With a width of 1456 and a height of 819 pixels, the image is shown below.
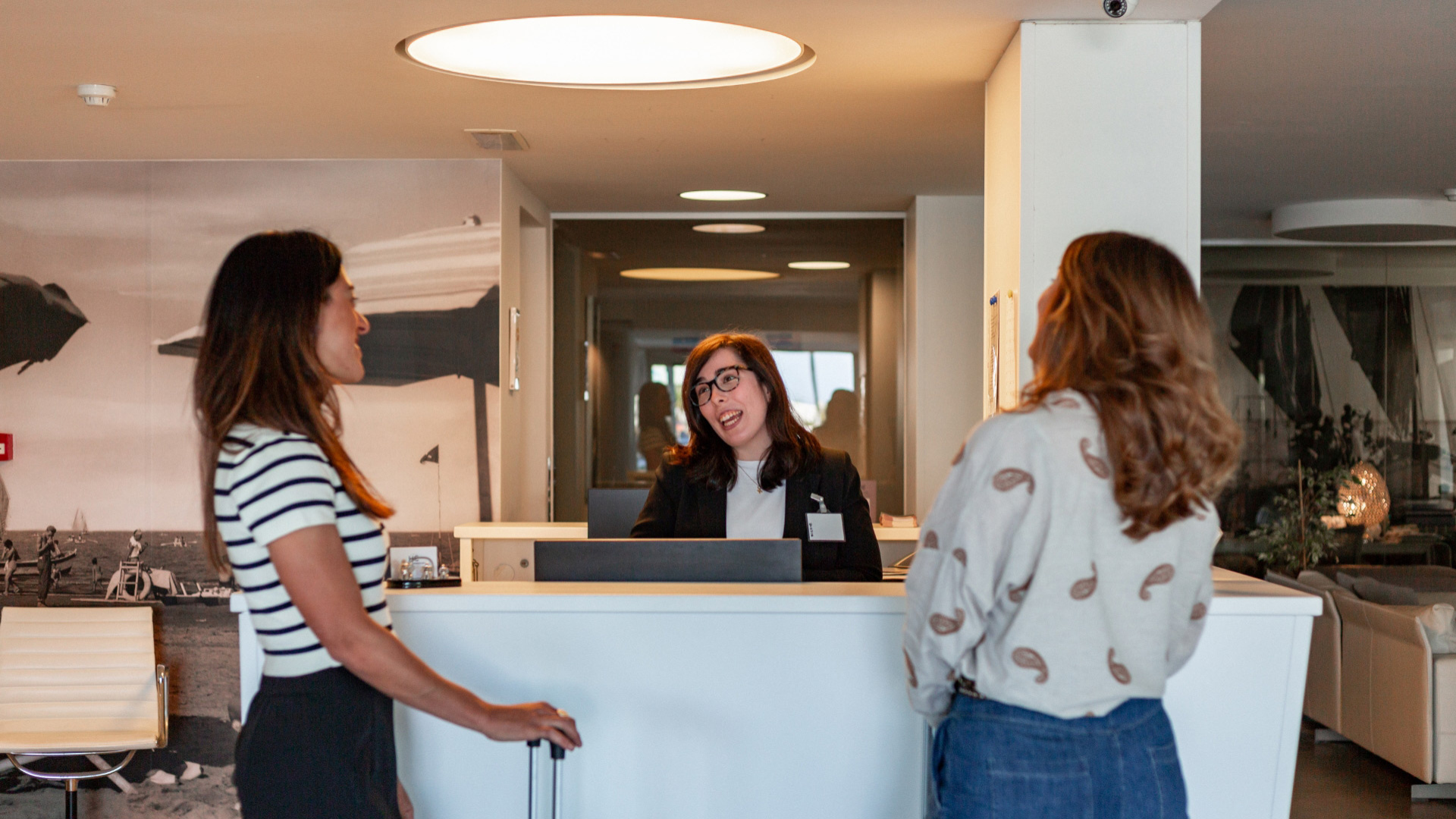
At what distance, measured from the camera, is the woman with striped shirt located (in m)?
1.44

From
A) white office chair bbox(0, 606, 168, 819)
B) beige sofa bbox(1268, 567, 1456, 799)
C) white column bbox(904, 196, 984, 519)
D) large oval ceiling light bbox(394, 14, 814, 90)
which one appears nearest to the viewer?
large oval ceiling light bbox(394, 14, 814, 90)

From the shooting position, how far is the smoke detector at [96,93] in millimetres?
3637

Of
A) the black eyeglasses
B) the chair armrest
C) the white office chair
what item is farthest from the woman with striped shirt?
the white office chair

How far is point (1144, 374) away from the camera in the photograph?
148 centimetres

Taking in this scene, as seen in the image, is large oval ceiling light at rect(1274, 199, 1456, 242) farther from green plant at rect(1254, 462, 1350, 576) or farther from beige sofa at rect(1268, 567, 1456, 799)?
beige sofa at rect(1268, 567, 1456, 799)

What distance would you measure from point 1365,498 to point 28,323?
7943mm

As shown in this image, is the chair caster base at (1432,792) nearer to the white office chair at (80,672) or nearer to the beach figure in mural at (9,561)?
the white office chair at (80,672)

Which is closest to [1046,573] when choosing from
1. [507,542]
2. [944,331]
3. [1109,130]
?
[1109,130]

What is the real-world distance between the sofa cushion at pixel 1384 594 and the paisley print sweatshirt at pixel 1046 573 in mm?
4909

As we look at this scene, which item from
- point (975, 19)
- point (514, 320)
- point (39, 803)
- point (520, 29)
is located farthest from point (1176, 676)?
point (39, 803)

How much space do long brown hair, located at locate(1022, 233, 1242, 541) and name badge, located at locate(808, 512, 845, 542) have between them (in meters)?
1.38

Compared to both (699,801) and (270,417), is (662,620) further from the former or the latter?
(270,417)

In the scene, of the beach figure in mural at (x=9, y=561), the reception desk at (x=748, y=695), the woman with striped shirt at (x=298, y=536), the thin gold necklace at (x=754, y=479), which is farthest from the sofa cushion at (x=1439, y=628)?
the beach figure in mural at (x=9, y=561)

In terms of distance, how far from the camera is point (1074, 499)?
1473 millimetres
